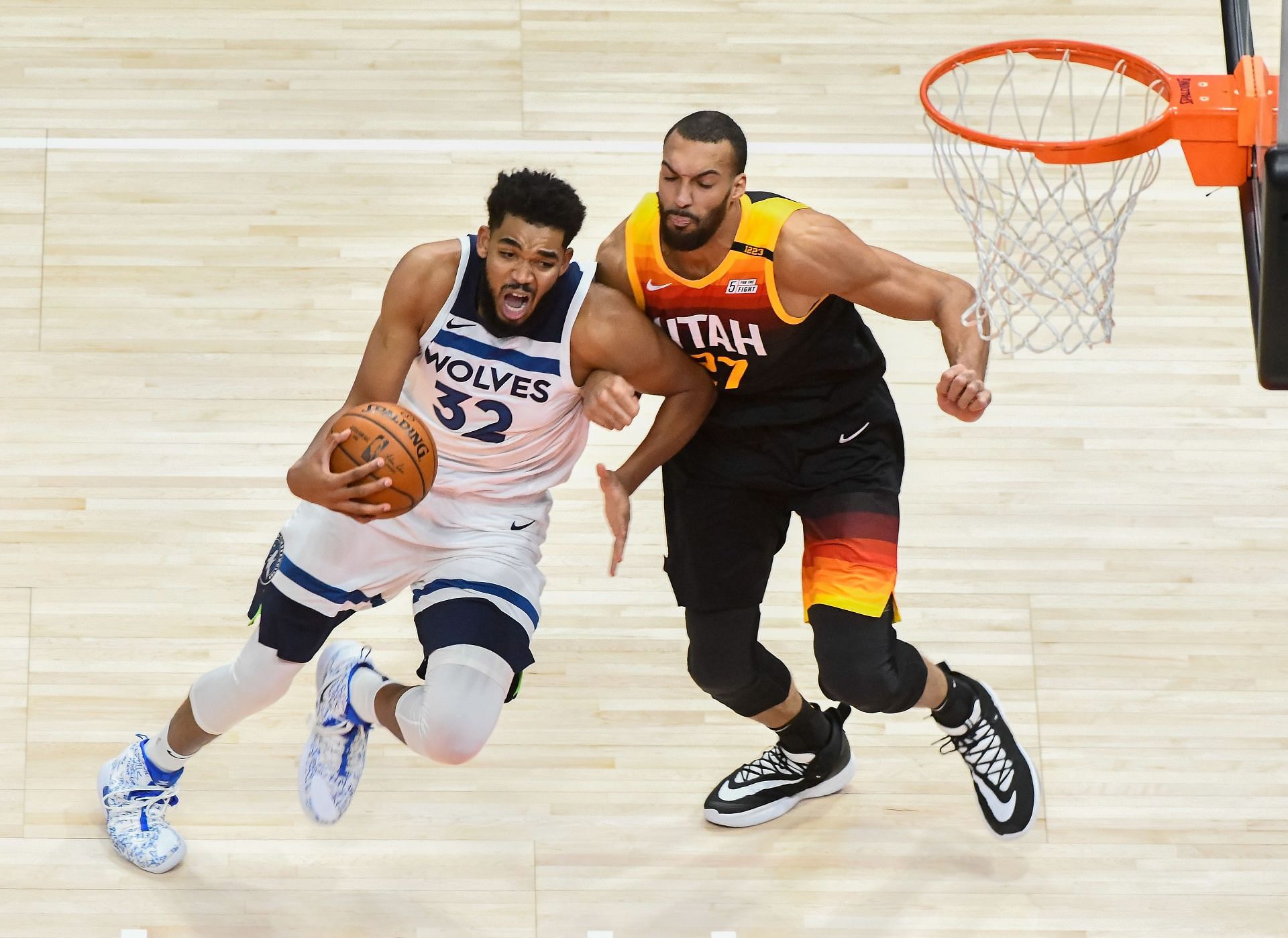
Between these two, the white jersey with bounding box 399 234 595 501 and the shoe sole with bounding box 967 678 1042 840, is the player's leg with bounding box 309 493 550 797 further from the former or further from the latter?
the shoe sole with bounding box 967 678 1042 840

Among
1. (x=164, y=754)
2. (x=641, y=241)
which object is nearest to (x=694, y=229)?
(x=641, y=241)

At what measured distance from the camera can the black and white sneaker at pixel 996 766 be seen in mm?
4984

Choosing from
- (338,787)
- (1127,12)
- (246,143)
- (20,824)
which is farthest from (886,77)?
(20,824)

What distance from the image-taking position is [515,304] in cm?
432

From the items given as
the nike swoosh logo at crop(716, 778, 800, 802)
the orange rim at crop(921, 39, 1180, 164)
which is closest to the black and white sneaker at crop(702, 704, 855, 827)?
the nike swoosh logo at crop(716, 778, 800, 802)

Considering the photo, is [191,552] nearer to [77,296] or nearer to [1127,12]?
[77,296]

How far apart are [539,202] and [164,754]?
2032mm

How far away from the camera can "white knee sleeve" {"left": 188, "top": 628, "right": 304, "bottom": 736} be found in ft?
14.8

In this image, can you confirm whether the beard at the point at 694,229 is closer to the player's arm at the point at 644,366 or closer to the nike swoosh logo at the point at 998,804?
the player's arm at the point at 644,366

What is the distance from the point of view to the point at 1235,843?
5.18m

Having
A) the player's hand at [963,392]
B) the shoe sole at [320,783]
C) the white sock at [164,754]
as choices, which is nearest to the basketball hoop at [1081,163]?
the player's hand at [963,392]

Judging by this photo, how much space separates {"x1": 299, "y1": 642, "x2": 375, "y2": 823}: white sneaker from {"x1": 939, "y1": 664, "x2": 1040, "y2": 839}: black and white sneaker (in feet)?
5.85

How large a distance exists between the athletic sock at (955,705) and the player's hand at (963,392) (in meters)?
1.06

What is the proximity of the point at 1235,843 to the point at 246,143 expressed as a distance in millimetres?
4378
